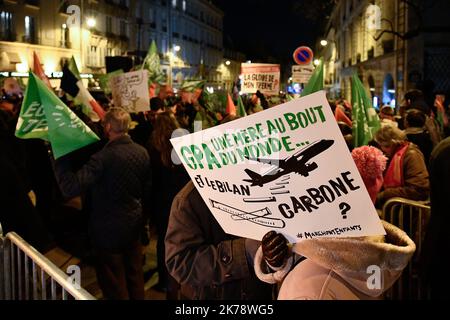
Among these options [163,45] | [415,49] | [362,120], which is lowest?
[362,120]

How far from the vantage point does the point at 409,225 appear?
5.70 metres

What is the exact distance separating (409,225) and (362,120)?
5.56 feet

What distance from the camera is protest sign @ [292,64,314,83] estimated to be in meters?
14.2

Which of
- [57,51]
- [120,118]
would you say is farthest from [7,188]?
[57,51]

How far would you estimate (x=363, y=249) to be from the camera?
2391 mm

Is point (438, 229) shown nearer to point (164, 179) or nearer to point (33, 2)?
point (164, 179)

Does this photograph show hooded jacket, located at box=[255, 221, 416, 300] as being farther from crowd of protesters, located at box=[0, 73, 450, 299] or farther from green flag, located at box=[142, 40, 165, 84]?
green flag, located at box=[142, 40, 165, 84]

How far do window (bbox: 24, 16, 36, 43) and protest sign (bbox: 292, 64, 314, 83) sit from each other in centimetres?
2763

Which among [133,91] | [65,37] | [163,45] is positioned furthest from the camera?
[163,45]

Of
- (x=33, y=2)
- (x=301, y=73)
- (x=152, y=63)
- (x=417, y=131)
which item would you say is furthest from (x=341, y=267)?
(x=33, y=2)

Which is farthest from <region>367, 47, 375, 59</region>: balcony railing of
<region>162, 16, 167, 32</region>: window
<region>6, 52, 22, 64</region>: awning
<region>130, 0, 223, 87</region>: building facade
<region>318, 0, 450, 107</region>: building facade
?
<region>162, 16, 167, 32</region>: window

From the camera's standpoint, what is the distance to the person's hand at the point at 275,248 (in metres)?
2.57

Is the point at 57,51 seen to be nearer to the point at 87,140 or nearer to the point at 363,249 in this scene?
the point at 87,140
